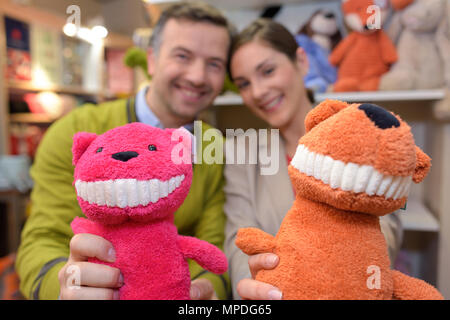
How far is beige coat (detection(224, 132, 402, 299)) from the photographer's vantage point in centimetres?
32

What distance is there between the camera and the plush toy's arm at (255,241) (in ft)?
0.99

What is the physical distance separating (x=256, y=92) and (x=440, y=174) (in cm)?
36

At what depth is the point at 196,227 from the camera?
1.43ft

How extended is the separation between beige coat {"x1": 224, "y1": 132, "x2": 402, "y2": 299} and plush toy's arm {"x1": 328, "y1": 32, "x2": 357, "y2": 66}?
569mm

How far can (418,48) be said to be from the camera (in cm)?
85

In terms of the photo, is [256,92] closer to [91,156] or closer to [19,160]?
[91,156]

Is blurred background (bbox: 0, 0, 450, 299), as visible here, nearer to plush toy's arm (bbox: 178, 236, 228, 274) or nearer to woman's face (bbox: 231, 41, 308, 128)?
woman's face (bbox: 231, 41, 308, 128)

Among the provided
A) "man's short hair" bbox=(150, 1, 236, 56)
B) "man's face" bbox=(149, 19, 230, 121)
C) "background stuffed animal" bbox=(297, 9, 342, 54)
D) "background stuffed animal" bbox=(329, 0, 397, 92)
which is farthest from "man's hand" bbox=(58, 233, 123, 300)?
"background stuffed animal" bbox=(297, 9, 342, 54)

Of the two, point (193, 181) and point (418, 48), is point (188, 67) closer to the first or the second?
point (193, 181)

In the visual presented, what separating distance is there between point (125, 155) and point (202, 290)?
0.21 metres

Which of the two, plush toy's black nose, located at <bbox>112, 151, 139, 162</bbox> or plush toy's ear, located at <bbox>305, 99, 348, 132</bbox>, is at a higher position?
plush toy's ear, located at <bbox>305, 99, 348, 132</bbox>

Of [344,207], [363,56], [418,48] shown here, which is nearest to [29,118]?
[363,56]

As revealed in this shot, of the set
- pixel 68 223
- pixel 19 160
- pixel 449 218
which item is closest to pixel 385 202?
pixel 68 223

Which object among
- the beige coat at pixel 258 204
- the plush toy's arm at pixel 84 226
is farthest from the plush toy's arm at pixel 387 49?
the plush toy's arm at pixel 84 226
